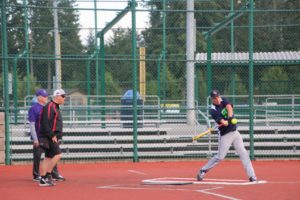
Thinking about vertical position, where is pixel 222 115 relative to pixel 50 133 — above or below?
above

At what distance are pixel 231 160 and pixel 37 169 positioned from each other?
625 centimetres

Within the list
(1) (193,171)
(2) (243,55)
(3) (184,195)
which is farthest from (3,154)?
(2) (243,55)

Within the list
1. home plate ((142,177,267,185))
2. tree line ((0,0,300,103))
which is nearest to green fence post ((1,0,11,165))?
home plate ((142,177,267,185))

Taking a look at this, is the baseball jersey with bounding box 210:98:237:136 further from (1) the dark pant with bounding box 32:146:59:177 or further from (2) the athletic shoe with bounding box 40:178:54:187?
(1) the dark pant with bounding box 32:146:59:177

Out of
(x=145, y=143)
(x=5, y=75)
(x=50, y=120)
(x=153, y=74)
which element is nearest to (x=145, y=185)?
(x=50, y=120)

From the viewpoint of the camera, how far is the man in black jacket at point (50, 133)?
36.3 feet

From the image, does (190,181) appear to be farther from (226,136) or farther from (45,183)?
(45,183)

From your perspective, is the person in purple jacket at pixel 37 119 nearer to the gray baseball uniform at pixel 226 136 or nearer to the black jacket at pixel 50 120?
the black jacket at pixel 50 120

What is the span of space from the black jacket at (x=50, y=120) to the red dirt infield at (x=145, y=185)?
98cm

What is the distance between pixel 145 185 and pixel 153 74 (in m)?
21.0

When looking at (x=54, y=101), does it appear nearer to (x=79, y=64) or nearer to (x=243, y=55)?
(x=243, y=55)

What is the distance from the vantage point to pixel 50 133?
36.2ft

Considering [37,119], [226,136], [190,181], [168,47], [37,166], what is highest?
[168,47]

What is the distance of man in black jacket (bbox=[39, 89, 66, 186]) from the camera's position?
435 inches
